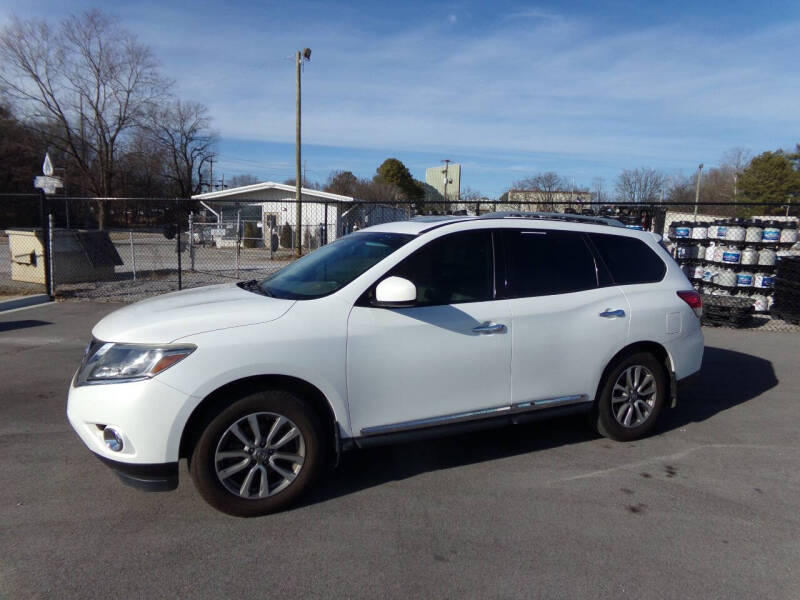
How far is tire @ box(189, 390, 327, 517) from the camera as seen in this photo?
327 cm

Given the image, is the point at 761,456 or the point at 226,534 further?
the point at 761,456

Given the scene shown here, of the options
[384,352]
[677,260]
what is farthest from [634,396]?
[677,260]

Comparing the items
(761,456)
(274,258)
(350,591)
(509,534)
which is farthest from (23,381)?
(274,258)

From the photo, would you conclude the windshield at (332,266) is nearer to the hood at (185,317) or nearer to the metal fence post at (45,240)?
the hood at (185,317)

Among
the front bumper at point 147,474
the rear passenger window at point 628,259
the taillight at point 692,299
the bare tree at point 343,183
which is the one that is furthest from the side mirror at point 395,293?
the bare tree at point 343,183

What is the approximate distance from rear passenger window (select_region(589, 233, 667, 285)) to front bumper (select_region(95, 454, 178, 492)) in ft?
11.7

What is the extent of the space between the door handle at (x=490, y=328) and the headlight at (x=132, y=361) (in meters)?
1.84

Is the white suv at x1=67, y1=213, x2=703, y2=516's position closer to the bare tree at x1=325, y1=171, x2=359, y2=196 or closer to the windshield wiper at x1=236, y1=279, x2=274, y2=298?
the windshield wiper at x1=236, y1=279, x2=274, y2=298

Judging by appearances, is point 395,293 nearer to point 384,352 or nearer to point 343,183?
point 384,352

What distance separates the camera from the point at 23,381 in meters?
6.07

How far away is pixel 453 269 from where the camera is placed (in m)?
4.02

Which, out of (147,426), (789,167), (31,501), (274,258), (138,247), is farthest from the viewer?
(789,167)

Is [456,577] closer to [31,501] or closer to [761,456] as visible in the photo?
Answer: [31,501]

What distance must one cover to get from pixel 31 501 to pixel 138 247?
2645 centimetres
